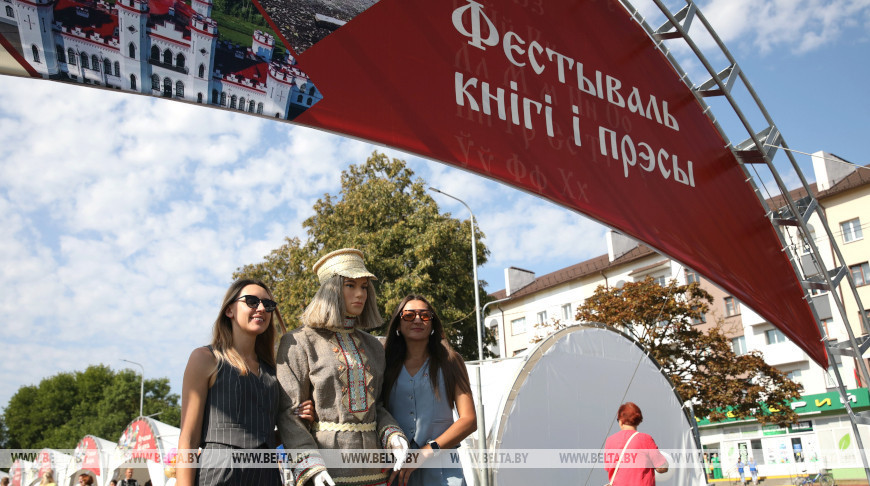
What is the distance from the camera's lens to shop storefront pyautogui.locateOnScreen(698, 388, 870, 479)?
26.8 m

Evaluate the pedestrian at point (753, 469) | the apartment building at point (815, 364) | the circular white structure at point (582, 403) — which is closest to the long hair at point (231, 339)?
the circular white structure at point (582, 403)

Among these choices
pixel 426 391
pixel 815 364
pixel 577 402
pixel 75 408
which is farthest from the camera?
pixel 75 408

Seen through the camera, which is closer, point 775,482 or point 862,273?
point 775,482

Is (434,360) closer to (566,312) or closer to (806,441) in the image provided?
(806,441)

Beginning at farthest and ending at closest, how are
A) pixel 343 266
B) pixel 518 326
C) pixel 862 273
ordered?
pixel 518 326
pixel 862 273
pixel 343 266

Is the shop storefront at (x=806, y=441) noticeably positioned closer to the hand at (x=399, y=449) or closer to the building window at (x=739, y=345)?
the building window at (x=739, y=345)

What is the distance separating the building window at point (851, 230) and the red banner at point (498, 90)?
77.1ft

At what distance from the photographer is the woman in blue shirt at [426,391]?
3.26 meters

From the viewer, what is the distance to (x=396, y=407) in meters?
3.40

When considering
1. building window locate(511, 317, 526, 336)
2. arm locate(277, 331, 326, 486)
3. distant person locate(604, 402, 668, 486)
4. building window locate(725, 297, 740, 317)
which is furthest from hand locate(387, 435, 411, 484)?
building window locate(511, 317, 526, 336)

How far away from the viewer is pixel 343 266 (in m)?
3.32

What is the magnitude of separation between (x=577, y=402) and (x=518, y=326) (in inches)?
1363

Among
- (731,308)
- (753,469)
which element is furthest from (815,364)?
(753,469)

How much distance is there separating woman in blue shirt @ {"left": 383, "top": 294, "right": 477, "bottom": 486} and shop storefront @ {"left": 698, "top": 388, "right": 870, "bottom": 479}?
84.8 ft
